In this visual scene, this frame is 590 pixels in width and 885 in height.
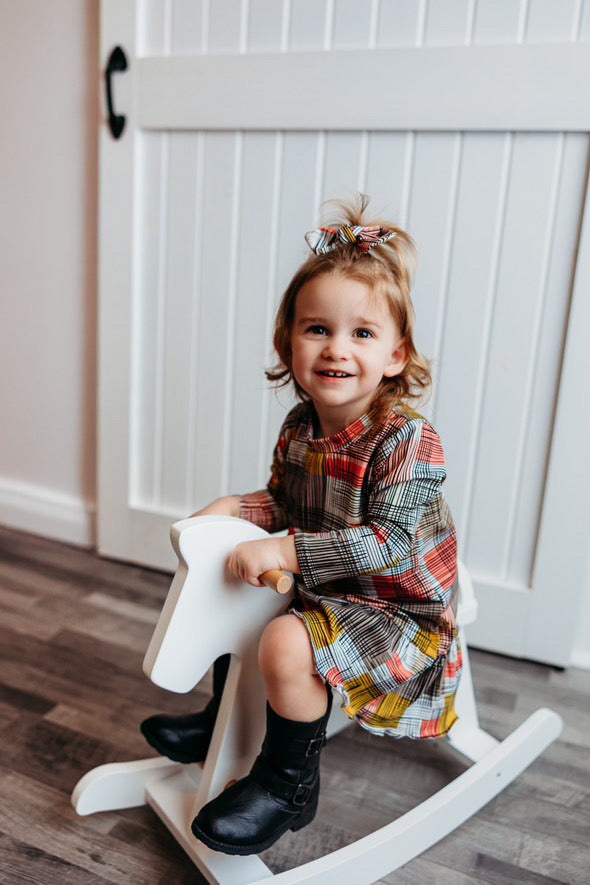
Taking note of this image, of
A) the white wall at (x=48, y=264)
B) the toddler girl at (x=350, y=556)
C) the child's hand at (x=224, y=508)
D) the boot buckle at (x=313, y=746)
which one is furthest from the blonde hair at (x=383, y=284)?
the white wall at (x=48, y=264)

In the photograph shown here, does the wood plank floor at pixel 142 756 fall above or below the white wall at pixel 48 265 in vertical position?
below

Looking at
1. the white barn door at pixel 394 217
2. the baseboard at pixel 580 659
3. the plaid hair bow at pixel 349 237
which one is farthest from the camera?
the baseboard at pixel 580 659

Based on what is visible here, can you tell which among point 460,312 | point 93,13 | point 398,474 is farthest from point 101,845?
point 93,13

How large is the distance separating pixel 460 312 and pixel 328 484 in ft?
1.73

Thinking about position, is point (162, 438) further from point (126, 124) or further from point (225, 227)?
point (126, 124)

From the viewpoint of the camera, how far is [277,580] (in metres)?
0.77

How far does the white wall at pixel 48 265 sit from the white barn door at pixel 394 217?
0.11 m

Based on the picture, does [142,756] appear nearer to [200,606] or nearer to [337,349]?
[200,606]

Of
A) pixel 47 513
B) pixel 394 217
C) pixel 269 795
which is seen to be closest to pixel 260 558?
pixel 269 795

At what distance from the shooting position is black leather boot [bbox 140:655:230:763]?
0.96 metres

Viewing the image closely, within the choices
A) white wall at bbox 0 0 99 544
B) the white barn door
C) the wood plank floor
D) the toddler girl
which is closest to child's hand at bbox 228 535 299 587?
the toddler girl

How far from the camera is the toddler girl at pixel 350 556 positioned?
32.0 inches

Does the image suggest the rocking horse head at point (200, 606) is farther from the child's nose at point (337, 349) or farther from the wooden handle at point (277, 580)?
the child's nose at point (337, 349)

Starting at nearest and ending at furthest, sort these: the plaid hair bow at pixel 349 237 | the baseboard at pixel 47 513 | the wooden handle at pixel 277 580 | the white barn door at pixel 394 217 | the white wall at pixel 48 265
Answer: the wooden handle at pixel 277 580 → the plaid hair bow at pixel 349 237 → the white barn door at pixel 394 217 → the white wall at pixel 48 265 → the baseboard at pixel 47 513
